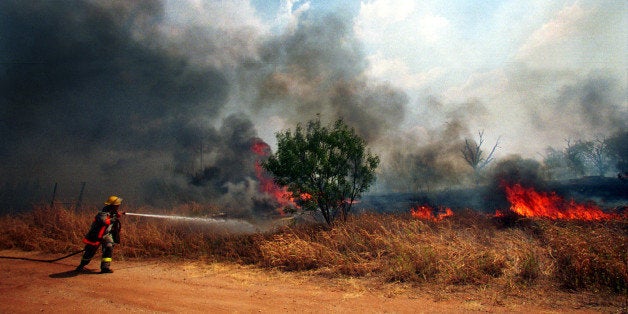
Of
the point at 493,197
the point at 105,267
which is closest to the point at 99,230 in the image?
the point at 105,267

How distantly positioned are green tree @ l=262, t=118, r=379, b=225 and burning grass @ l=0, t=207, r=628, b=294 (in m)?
1.19

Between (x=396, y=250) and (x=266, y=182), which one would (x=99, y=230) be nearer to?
(x=396, y=250)

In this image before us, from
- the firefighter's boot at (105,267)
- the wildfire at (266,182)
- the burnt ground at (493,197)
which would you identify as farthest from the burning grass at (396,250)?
the burnt ground at (493,197)

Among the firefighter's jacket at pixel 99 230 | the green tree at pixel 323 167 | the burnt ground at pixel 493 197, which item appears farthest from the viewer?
the burnt ground at pixel 493 197

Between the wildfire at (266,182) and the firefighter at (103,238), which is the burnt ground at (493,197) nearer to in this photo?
the wildfire at (266,182)

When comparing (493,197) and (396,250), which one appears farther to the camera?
(493,197)

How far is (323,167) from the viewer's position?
10773mm

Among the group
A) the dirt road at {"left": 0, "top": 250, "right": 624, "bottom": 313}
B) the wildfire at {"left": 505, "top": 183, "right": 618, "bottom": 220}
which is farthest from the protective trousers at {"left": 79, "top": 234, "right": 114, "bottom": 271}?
the wildfire at {"left": 505, "top": 183, "right": 618, "bottom": 220}

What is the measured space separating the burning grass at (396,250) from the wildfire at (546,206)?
465 inches

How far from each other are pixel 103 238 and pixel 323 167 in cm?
753

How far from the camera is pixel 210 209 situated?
2348 centimetres

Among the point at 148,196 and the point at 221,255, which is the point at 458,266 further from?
the point at 148,196

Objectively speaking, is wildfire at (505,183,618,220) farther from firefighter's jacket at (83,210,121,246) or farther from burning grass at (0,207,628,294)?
firefighter's jacket at (83,210,121,246)

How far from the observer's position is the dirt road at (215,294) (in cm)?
480
